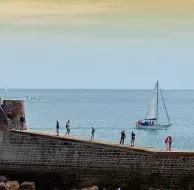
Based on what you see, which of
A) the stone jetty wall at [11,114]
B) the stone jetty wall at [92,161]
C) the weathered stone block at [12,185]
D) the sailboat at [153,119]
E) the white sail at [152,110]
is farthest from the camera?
→ the white sail at [152,110]

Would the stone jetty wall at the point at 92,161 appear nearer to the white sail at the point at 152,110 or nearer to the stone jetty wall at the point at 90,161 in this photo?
the stone jetty wall at the point at 90,161

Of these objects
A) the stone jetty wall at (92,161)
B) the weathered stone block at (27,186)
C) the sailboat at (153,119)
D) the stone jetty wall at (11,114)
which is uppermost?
the sailboat at (153,119)

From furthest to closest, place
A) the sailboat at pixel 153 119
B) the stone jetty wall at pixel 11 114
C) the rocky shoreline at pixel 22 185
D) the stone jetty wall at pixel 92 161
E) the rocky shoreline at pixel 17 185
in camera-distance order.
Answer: the sailboat at pixel 153 119 → the stone jetty wall at pixel 11 114 → the stone jetty wall at pixel 92 161 → the rocky shoreline at pixel 22 185 → the rocky shoreline at pixel 17 185

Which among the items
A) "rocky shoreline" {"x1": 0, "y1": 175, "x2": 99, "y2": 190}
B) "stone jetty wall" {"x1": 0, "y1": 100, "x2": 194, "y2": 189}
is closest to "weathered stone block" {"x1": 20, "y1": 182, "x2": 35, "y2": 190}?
"rocky shoreline" {"x1": 0, "y1": 175, "x2": 99, "y2": 190}

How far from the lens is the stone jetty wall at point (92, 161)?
34906mm

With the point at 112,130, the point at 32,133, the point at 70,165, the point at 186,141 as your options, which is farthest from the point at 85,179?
the point at 112,130

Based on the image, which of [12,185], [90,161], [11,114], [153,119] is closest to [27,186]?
[12,185]

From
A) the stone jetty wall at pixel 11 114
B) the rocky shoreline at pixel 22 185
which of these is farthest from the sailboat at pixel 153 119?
the rocky shoreline at pixel 22 185

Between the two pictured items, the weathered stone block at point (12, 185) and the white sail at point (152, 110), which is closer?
the weathered stone block at point (12, 185)

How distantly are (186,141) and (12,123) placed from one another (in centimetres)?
3018

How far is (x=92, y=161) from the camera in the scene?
35875 mm

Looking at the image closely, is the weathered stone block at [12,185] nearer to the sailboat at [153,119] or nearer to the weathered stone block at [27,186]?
the weathered stone block at [27,186]

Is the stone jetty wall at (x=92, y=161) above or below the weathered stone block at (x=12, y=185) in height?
above

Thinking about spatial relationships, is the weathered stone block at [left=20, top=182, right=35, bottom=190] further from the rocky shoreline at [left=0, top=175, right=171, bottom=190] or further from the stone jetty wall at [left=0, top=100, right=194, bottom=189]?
the stone jetty wall at [left=0, top=100, right=194, bottom=189]
